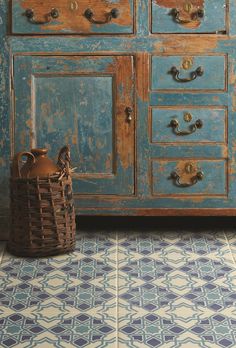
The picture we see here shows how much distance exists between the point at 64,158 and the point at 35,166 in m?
0.16

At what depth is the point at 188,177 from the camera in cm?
318

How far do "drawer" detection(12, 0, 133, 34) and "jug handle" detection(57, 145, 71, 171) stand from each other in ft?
1.58

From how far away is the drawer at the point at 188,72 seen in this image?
10.2 feet

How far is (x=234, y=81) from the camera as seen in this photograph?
314cm

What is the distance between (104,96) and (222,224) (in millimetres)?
825

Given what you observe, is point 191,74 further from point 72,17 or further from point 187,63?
point 72,17

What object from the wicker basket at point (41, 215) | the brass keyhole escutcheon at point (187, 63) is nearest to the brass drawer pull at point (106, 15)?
the brass keyhole escutcheon at point (187, 63)

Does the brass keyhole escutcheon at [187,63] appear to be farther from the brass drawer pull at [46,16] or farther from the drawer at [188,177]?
the brass drawer pull at [46,16]

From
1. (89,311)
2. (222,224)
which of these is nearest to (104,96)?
(222,224)

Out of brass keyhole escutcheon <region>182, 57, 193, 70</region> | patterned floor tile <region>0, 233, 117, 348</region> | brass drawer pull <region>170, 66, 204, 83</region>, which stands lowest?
patterned floor tile <region>0, 233, 117, 348</region>

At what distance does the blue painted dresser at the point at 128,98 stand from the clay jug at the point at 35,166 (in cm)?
19

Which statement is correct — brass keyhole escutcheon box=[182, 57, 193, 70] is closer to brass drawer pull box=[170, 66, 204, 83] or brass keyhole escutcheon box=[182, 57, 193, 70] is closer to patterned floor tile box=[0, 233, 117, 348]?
brass drawer pull box=[170, 66, 204, 83]

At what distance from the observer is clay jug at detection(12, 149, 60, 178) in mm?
2959

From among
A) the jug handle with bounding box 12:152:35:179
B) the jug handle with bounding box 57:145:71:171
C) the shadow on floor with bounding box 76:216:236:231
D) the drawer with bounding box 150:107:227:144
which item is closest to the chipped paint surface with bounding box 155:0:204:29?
the drawer with bounding box 150:107:227:144
